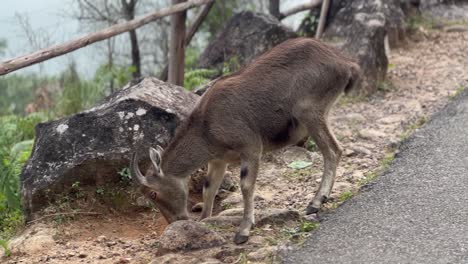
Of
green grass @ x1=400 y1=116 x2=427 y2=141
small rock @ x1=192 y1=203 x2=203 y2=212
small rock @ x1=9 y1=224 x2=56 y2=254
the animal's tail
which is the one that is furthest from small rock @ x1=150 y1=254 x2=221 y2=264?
green grass @ x1=400 y1=116 x2=427 y2=141

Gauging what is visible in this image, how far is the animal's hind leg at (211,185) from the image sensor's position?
7.16 m

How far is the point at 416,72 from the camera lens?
1199 centimetres

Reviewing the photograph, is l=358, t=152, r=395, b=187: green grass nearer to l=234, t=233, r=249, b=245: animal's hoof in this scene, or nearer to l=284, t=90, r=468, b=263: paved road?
l=284, t=90, r=468, b=263: paved road

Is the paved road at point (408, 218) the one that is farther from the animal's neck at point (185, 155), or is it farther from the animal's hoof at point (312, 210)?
the animal's neck at point (185, 155)

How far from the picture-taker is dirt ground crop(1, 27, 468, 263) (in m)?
6.76

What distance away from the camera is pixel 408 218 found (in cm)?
625

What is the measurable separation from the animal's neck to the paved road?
4.39 ft

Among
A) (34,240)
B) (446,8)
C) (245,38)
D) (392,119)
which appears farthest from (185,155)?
(446,8)

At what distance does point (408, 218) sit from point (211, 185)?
199 centimetres

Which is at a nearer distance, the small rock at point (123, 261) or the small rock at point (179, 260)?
the small rock at point (179, 260)

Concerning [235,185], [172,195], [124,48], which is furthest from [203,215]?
[124,48]

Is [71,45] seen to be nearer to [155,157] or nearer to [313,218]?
[155,157]

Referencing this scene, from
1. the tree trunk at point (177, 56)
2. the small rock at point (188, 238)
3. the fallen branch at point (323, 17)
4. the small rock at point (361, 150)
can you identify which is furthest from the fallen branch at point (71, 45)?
the fallen branch at point (323, 17)

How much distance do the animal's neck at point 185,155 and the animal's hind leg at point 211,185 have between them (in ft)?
1.10
